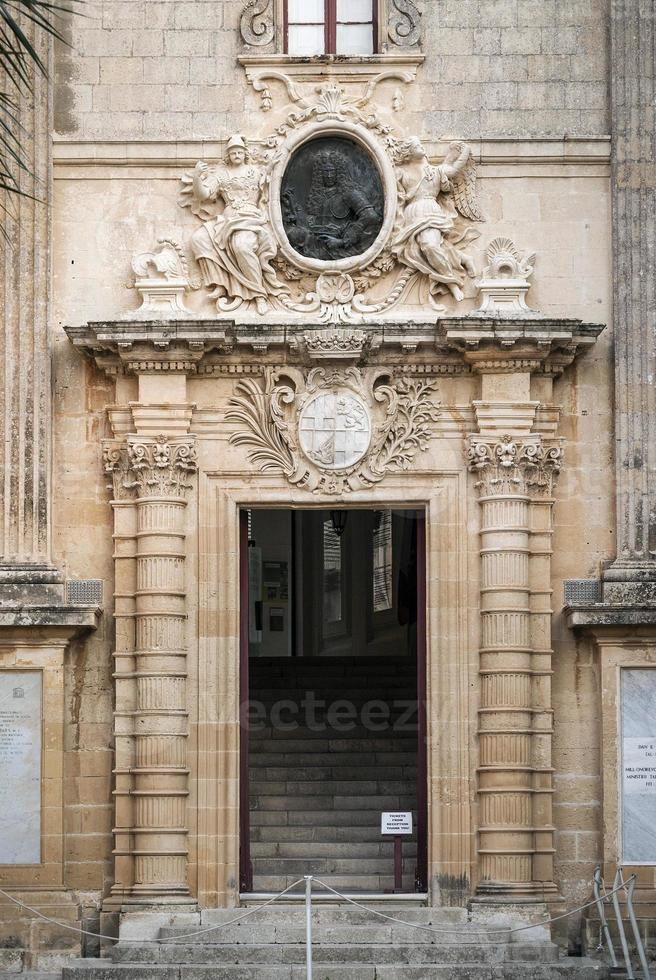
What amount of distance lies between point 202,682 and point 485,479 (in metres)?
3.23

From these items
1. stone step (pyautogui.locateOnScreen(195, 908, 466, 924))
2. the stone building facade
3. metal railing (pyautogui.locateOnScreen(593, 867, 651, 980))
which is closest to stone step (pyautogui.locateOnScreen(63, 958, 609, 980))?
metal railing (pyautogui.locateOnScreen(593, 867, 651, 980))

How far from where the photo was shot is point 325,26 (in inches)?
760

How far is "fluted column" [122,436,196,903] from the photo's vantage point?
18031 millimetres

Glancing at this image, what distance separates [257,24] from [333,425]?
3968 millimetres

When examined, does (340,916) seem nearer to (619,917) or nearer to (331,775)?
(619,917)

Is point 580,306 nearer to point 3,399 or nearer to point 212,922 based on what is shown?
point 3,399

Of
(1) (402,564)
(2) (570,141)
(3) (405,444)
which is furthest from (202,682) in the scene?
(1) (402,564)

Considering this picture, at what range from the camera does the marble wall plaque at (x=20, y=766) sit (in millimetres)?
18188

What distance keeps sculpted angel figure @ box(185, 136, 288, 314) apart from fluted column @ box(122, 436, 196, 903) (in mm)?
1564

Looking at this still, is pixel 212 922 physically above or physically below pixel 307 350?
below

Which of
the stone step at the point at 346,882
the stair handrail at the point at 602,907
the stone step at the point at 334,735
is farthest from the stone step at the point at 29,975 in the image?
the stair handrail at the point at 602,907

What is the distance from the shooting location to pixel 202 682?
725 inches

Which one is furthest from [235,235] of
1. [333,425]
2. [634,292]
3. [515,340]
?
[634,292]

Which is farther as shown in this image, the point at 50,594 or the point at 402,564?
the point at 402,564
